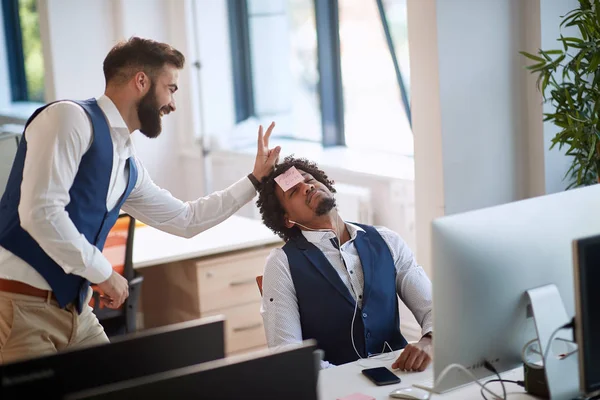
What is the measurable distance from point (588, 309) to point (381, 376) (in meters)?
0.67

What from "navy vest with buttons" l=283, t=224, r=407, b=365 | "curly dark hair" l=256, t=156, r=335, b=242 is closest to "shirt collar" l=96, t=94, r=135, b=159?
"curly dark hair" l=256, t=156, r=335, b=242

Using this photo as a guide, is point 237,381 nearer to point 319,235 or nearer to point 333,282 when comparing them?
point 333,282

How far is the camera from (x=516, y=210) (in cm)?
184

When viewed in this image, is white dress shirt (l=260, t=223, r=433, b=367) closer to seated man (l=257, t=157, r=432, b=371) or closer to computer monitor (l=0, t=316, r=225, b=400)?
seated man (l=257, t=157, r=432, b=371)

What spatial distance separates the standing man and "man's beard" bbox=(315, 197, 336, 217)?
0.55m

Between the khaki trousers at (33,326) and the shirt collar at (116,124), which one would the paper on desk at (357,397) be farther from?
the shirt collar at (116,124)

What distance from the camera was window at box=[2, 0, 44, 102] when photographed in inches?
293

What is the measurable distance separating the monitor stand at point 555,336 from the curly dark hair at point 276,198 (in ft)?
3.34

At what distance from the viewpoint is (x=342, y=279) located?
2582 mm

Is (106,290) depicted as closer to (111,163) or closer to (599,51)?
(111,163)

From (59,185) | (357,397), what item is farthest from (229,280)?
(357,397)

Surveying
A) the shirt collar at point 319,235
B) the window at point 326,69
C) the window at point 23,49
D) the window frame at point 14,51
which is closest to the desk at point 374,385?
the shirt collar at point 319,235

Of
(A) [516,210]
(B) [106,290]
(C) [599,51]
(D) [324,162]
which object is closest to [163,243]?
(D) [324,162]

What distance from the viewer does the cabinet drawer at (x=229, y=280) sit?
3.89m
